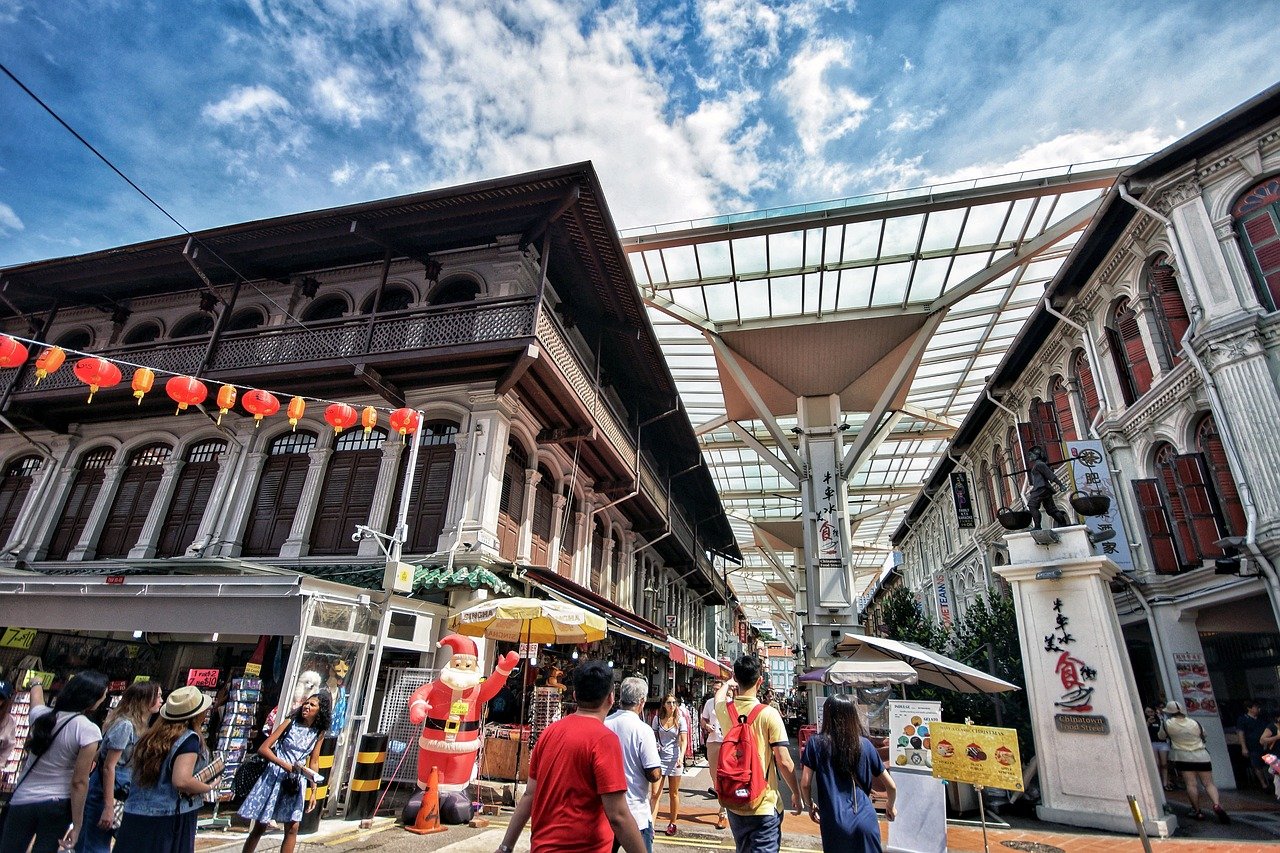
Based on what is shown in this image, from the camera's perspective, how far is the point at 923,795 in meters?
6.76

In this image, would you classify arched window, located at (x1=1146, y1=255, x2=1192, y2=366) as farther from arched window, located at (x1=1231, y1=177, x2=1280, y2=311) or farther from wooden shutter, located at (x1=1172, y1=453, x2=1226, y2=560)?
wooden shutter, located at (x1=1172, y1=453, x2=1226, y2=560)

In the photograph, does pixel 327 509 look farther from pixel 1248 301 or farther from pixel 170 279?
pixel 1248 301

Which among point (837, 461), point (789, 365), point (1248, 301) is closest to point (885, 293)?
point (789, 365)

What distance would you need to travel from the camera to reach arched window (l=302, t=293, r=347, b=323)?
46.2 feet

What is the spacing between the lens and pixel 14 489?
14938 millimetres

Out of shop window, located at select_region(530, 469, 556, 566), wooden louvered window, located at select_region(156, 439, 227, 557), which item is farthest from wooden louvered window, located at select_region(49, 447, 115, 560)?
shop window, located at select_region(530, 469, 556, 566)

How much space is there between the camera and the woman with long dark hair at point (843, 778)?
3.93 meters

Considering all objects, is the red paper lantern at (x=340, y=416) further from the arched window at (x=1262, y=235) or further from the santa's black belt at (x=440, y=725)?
the arched window at (x=1262, y=235)

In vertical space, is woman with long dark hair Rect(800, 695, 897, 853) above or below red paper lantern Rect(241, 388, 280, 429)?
below

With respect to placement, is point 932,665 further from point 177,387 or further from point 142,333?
point 142,333

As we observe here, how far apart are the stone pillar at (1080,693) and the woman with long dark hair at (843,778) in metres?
5.98

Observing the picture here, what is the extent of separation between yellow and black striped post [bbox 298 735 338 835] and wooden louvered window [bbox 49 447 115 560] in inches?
414

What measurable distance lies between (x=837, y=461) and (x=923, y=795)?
657 inches

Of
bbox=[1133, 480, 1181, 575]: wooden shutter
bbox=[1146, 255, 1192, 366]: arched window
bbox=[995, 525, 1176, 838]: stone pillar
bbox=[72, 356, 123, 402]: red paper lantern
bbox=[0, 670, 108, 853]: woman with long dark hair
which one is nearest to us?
bbox=[0, 670, 108, 853]: woman with long dark hair
